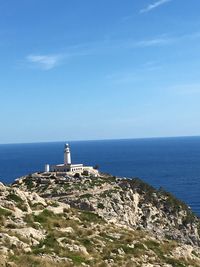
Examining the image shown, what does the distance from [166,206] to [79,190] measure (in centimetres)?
1790

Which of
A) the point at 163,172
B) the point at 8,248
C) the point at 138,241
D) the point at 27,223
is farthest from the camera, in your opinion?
the point at 163,172

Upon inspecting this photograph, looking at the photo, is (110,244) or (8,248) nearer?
(8,248)

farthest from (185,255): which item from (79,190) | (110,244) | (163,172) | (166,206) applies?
(163,172)

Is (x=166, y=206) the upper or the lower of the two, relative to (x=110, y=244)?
lower

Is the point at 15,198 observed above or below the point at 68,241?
above

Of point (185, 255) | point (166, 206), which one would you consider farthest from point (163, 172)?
point (185, 255)

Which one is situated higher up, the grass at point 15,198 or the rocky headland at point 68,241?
the grass at point 15,198

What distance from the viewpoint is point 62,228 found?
2753 cm

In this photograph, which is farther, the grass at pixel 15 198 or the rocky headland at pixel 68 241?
the grass at pixel 15 198

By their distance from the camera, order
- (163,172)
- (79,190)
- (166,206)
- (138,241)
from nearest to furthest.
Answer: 1. (138,241)
2. (79,190)
3. (166,206)
4. (163,172)

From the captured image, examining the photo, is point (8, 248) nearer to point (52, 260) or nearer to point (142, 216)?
point (52, 260)

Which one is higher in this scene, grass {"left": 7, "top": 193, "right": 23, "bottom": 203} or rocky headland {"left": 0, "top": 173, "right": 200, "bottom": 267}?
grass {"left": 7, "top": 193, "right": 23, "bottom": 203}

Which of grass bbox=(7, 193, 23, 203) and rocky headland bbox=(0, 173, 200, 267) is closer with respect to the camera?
rocky headland bbox=(0, 173, 200, 267)

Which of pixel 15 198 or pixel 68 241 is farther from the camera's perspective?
pixel 15 198
